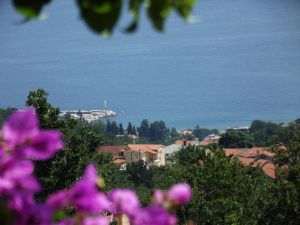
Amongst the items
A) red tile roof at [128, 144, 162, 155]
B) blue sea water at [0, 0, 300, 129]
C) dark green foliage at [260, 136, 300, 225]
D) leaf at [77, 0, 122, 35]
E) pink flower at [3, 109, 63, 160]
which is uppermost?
blue sea water at [0, 0, 300, 129]

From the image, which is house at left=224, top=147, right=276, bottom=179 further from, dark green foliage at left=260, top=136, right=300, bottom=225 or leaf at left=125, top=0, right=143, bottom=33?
leaf at left=125, top=0, right=143, bottom=33

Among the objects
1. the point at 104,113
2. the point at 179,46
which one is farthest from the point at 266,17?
the point at 104,113

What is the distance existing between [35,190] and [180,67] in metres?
164

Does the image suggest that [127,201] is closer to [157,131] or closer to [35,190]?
[35,190]

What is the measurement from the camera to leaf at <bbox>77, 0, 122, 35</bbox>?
68 cm

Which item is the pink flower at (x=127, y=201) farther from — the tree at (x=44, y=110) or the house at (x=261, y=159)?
the house at (x=261, y=159)

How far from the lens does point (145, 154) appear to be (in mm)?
72000

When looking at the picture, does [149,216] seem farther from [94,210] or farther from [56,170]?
[56,170]

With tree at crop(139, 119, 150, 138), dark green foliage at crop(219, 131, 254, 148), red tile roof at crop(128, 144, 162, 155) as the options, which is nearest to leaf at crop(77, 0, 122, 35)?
dark green foliage at crop(219, 131, 254, 148)

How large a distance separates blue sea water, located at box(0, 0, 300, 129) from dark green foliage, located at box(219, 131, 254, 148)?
5577 cm

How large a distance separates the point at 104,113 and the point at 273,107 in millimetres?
46510

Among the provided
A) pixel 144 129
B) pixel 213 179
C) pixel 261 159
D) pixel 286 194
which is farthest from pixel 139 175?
pixel 144 129

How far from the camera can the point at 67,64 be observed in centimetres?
15588

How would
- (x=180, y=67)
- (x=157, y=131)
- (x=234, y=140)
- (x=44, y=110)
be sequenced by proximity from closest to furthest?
1. (x=44, y=110)
2. (x=234, y=140)
3. (x=157, y=131)
4. (x=180, y=67)
